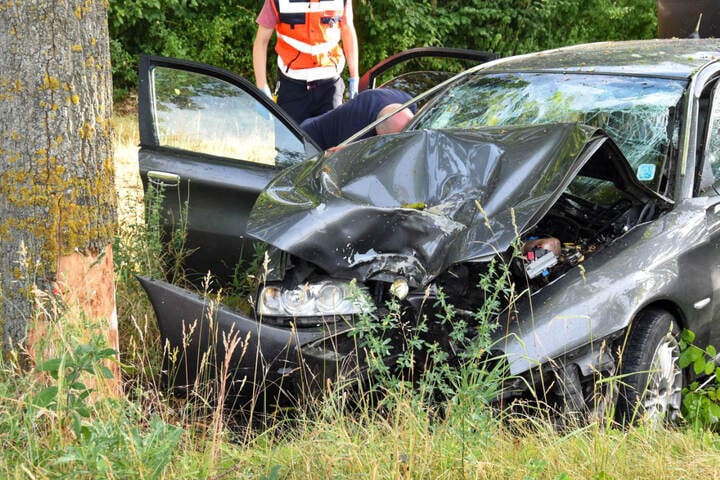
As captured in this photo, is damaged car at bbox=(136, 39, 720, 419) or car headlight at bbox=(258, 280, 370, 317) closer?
damaged car at bbox=(136, 39, 720, 419)

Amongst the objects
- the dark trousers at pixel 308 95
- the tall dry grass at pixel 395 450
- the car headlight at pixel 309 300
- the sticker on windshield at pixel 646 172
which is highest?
the sticker on windshield at pixel 646 172

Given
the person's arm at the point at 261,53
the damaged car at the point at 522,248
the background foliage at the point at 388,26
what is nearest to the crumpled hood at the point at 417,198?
the damaged car at the point at 522,248

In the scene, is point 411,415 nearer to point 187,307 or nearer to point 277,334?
point 277,334

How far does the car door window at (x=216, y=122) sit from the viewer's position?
14.4 feet

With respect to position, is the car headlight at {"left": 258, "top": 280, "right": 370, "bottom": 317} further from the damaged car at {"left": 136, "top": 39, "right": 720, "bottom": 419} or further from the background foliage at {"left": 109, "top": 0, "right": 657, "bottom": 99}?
the background foliage at {"left": 109, "top": 0, "right": 657, "bottom": 99}

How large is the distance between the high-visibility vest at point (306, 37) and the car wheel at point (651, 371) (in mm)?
3277

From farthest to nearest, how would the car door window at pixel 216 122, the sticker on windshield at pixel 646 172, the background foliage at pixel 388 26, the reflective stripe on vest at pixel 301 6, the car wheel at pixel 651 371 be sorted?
the background foliage at pixel 388 26 < the reflective stripe on vest at pixel 301 6 < the car door window at pixel 216 122 < the sticker on windshield at pixel 646 172 < the car wheel at pixel 651 371

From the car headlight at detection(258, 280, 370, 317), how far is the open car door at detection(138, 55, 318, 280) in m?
1.05

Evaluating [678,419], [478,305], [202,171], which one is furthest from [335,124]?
[678,419]

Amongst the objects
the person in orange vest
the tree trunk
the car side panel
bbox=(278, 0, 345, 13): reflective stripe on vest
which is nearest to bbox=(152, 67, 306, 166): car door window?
the tree trunk

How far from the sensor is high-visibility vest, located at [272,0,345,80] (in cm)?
586

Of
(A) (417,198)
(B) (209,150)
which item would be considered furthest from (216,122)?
(A) (417,198)

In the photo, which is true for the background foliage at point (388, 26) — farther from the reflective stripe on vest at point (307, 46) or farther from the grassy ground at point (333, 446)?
the grassy ground at point (333, 446)

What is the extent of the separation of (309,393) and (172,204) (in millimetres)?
1671
